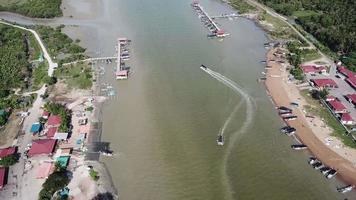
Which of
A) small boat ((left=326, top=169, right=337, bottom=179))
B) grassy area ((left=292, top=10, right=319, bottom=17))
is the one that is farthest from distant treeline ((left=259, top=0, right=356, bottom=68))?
small boat ((left=326, top=169, right=337, bottom=179))

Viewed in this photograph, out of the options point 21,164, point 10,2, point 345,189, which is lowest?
point 21,164

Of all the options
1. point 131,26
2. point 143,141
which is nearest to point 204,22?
point 131,26

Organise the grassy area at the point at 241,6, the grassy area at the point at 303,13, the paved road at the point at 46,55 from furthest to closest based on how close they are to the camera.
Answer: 1. the grassy area at the point at 241,6
2. the grassy area at the point at 303,13
3. the paved road at the point at 46,55

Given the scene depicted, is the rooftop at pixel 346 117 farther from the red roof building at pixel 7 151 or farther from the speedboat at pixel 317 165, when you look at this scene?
the red roof building at pixel 7 151

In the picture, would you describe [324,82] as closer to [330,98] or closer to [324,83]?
[324,83]

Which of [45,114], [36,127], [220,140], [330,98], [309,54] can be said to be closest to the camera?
[220,140]

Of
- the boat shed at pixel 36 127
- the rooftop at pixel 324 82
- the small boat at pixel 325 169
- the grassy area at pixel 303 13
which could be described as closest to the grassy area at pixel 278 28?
the grassy area at pixel 303 13

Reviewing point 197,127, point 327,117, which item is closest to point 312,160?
point 327,117
